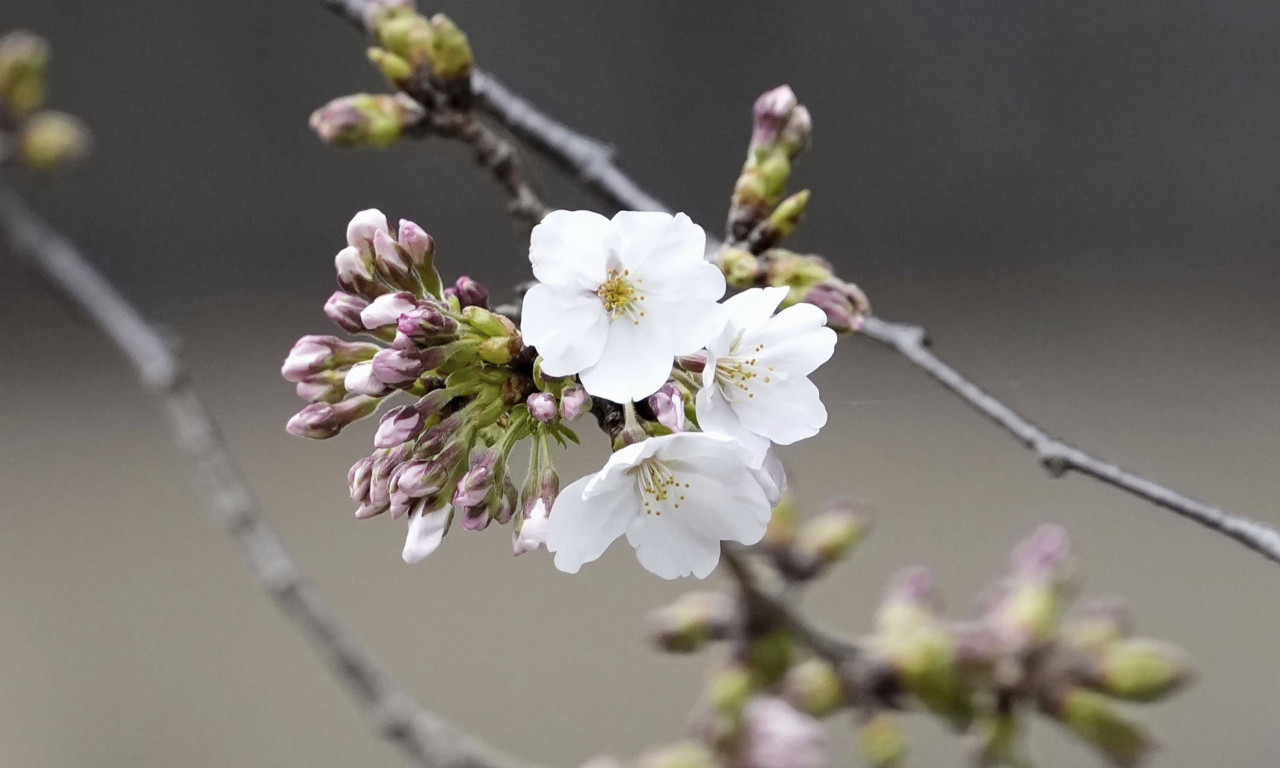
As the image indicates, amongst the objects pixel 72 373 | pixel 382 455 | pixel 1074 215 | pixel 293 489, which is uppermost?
pixel 1074 215

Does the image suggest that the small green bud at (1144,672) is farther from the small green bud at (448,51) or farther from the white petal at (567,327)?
the small green bud at (448,51)

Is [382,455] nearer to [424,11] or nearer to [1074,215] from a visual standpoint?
[424,11]

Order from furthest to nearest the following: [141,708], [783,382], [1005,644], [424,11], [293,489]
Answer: [293,489] < [141,708] < [424,11] < [1005,644] < [783,382]

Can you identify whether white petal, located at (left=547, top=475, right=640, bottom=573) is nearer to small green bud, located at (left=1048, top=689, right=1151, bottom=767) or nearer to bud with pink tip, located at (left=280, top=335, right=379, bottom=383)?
bud with pink tip, located at (left=280, top=335, right=379, bottom=383)

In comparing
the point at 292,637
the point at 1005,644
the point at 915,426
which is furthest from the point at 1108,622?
the point at 292,637

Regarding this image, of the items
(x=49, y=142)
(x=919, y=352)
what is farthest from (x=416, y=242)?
(x=49, y=142)

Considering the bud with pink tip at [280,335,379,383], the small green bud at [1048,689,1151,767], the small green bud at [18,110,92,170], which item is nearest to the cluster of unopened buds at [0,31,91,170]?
the small green bud at [18,110,92,170]
